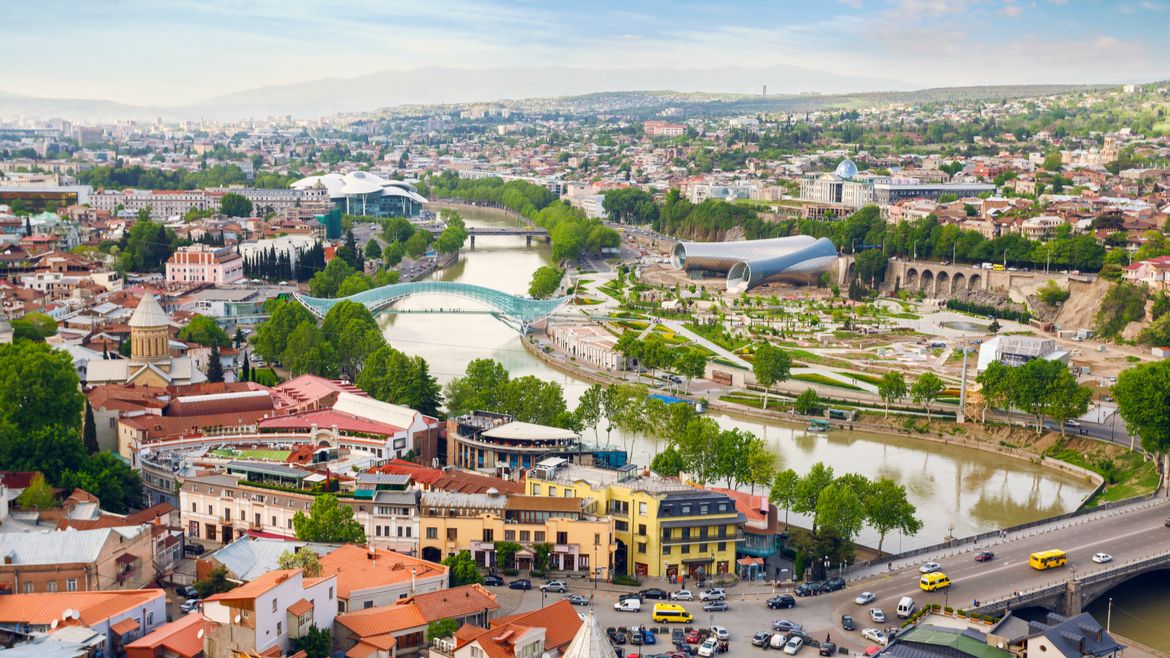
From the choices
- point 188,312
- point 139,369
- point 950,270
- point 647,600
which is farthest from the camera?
point 950,270

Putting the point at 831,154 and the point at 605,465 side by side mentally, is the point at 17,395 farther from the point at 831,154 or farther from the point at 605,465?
the point at 831,154

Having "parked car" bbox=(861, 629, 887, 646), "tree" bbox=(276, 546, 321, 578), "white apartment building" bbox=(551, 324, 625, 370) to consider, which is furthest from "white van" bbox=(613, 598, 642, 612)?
"white apartment building" bbox=(551, 324, 625, 370)

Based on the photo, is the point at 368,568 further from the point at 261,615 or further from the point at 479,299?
the point at 479,299

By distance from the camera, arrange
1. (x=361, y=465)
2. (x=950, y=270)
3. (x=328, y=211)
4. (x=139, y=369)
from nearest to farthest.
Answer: (x=361, y=465), (x=139, y=369), (x=950, y=270), (x=328, y=211)

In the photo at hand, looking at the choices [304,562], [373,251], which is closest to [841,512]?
[304,562]

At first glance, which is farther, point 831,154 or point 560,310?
point 831,154

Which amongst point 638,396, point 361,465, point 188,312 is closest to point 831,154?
point 188,312

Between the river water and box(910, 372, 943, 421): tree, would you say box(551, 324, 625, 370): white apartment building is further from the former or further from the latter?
box(910, 372, 943, 421): tree
